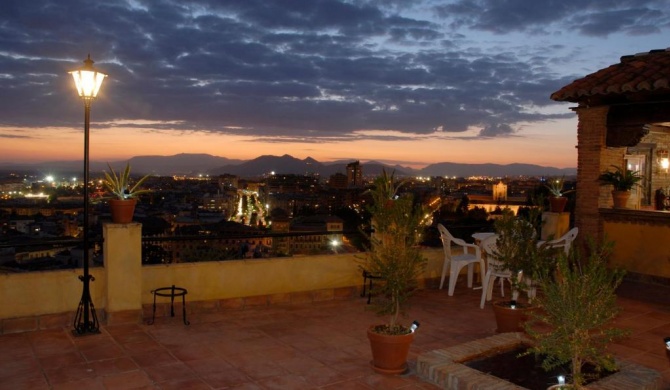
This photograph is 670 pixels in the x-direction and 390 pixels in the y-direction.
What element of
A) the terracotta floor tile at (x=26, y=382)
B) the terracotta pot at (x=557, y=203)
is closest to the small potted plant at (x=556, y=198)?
the terracotta pot at (x=557, y=203)

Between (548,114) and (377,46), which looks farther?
(548,114)

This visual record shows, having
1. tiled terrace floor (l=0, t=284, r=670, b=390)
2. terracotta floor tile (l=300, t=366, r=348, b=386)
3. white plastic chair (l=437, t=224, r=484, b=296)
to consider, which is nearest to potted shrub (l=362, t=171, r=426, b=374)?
tiled terrace floor (l=0, t=284, r=670, b=390)

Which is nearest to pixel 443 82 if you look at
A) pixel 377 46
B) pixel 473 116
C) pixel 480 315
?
pixel 377 46

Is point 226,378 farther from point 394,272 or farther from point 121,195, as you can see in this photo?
point 121,195

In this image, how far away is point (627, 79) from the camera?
23.7ft

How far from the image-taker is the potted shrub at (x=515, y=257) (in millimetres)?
4848

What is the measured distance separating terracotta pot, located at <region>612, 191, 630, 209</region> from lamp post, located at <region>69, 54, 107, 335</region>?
725 cm

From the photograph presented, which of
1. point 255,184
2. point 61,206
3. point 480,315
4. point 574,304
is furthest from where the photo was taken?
point 255,184

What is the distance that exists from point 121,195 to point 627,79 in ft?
22.1

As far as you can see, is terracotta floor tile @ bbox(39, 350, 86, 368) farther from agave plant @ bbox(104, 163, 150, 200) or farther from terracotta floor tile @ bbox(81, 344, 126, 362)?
agave plant @ bbox(104, 163, 150, 200)

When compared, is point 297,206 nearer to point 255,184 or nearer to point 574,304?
point 255,184

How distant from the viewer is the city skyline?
1164cm

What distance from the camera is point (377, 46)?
17078mm

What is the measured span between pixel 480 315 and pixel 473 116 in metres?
21.4
